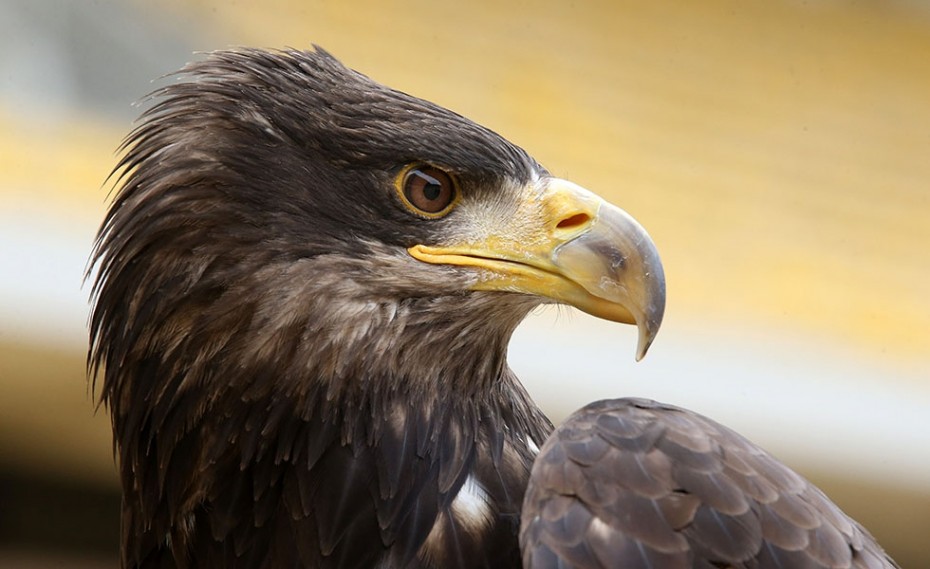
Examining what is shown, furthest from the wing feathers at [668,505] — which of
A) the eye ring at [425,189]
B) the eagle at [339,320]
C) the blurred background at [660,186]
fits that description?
the blurred background at [660,186]

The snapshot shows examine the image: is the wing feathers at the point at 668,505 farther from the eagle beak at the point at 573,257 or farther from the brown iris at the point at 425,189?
the brown iris at the point at 425,189

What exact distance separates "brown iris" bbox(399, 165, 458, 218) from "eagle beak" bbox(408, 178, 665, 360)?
8cm

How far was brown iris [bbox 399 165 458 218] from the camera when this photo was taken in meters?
2.39

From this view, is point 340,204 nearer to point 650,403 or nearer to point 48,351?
point 650,403

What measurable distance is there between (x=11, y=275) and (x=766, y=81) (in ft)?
11.9

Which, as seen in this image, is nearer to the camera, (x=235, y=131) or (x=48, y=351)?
(x=235, y=131)

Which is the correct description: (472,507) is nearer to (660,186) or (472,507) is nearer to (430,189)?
(430,189)

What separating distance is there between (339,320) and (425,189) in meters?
0.32

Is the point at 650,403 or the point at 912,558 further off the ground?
the point at 650,403

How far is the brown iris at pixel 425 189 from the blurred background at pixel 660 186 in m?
2.16

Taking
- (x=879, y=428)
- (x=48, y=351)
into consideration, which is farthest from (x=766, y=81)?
(x=48, y=351)

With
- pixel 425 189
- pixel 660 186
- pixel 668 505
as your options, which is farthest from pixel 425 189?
pixel 660 186

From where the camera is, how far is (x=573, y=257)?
91.4 inches

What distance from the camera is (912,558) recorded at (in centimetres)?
538
